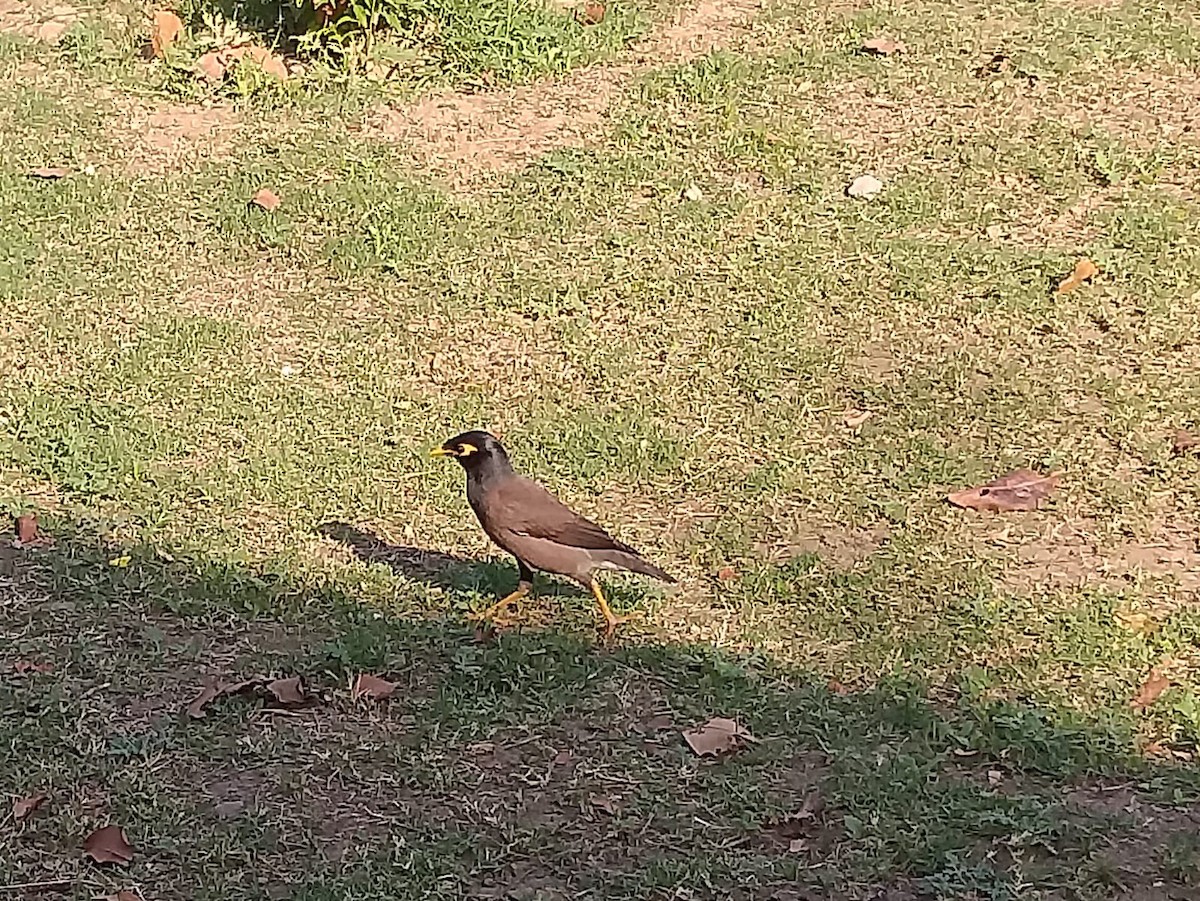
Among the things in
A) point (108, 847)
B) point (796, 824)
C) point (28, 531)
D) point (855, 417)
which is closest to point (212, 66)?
point (28, 531)

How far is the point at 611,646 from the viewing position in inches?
195

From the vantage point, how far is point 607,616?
5.02m

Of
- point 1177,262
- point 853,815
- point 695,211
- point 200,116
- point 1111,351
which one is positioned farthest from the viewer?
point 200,116

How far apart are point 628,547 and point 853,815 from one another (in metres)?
1.32

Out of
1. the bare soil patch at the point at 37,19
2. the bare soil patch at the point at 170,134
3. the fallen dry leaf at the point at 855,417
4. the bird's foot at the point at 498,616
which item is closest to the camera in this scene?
the bird's foot at the point at 498,616

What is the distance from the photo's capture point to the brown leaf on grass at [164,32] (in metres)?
8.92

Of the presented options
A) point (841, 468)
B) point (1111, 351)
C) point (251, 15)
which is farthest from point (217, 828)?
point (251, 15)

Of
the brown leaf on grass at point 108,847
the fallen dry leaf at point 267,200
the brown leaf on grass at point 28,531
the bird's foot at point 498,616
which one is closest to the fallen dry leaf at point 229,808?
the brown leaf on grass at point 108,847

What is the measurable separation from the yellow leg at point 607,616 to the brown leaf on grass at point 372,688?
656 millimetres

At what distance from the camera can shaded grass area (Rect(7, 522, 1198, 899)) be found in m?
4.02

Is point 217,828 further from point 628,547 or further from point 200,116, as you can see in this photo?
point 200,116

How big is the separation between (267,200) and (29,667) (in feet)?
10.8

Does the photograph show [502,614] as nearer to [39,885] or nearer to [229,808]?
[229,808]

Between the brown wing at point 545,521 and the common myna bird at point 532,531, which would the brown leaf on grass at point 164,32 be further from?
the brown wing at point 545,521
